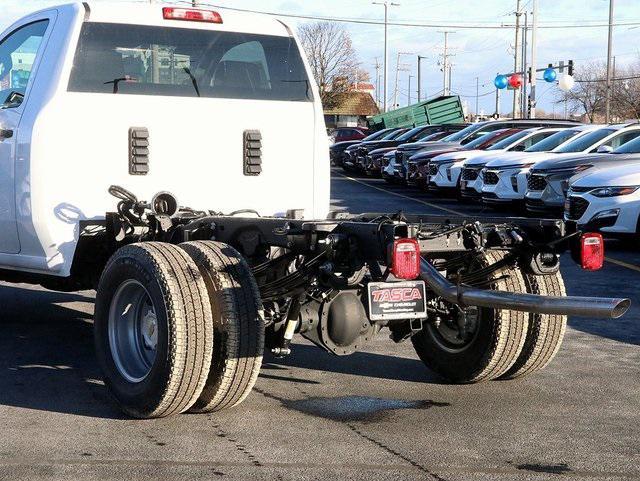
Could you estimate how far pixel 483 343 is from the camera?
6.70 meters

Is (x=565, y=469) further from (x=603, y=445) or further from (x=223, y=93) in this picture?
(x=223, y=93)

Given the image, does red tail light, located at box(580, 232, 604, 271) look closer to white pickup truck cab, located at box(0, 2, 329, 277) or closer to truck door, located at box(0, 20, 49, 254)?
white pickup truck cab, located at box(0, 2, 329, 277)

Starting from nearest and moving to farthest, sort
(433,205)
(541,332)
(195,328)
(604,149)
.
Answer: (195,328)
(541,332)
(604,149)
(433,205)

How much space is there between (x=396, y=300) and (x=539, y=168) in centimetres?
1315

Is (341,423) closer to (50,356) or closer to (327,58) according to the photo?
(50,356)

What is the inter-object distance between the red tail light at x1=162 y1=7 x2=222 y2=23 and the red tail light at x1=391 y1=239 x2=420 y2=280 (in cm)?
297

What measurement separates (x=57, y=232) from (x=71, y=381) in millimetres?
907

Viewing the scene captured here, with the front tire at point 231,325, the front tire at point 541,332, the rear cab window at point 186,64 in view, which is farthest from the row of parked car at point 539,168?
the front tire at point 231,325

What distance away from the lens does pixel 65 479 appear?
16.0ft

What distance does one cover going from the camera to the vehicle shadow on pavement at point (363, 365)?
23.5ft

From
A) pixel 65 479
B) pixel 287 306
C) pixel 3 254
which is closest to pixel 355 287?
pixel 287 306

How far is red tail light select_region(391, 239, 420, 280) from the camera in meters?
5.31

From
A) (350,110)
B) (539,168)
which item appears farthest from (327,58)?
(539,168)

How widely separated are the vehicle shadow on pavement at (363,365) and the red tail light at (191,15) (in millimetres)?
2319
